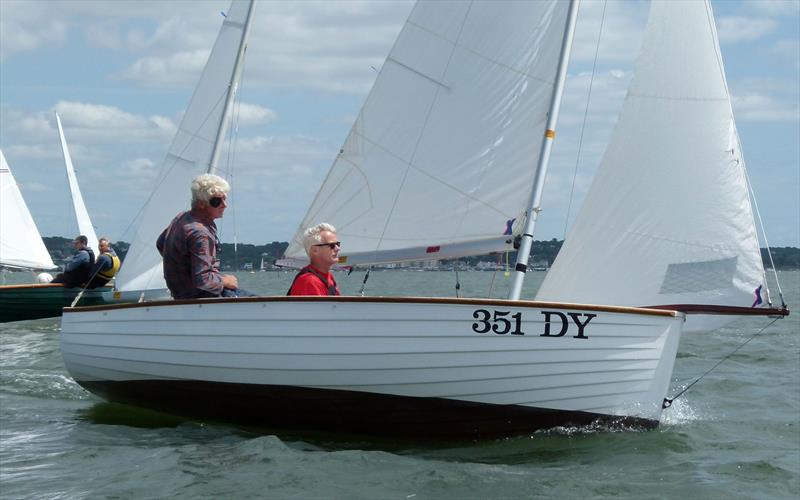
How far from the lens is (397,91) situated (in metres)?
9.38

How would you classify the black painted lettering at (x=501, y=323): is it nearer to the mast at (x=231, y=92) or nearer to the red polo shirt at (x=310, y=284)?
the red polo shirt at (x=310, y=284)

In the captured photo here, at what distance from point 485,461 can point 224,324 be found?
1953 millimetres

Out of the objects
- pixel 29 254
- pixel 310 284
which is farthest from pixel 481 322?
pixel 29 254

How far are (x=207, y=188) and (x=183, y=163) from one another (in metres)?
7.32

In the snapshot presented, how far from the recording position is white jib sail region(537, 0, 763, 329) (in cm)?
788

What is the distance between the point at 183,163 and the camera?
14547 mm

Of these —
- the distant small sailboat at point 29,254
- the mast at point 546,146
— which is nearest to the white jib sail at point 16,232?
the distant small sailboat at point 29,254

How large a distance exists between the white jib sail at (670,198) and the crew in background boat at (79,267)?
36.6 ft

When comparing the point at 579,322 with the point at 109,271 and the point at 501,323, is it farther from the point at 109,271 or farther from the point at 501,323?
the point at 109,271

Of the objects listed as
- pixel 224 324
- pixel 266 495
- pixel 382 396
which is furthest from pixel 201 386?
pixel 266 495

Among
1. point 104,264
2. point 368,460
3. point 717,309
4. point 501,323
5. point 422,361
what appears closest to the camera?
point 368,460

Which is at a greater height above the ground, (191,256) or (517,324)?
(191,256)

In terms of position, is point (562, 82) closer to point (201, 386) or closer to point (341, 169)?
point (341, 169)

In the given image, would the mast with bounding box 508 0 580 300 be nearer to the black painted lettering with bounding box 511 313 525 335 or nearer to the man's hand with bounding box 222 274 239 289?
the black painted lettering with bounding box 511 313 525 335
